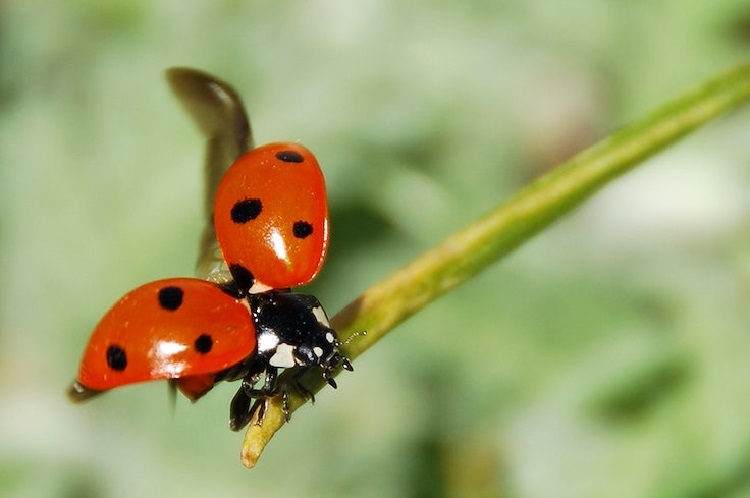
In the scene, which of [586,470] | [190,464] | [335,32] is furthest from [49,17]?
[586,470]

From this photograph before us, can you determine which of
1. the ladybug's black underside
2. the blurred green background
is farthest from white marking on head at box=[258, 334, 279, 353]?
the blurred green background

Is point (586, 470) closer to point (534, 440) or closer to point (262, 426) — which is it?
point (534, 440)

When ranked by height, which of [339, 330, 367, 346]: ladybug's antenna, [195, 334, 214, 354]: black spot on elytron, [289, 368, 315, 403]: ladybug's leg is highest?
[339, 330, 367, 346]: ladybug's antenna

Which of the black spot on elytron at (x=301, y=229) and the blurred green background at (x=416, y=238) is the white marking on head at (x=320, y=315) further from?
the blurred green background at (x=416, y=238)

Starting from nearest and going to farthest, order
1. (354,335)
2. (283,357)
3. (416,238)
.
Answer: (354,335), (283,357), (416,238)

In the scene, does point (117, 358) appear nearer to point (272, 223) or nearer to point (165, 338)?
point (165, 338)

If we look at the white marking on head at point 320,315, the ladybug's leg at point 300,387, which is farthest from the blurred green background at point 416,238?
the ladybug's leg at point 300,387

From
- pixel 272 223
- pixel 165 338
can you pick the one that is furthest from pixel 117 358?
pixel 272 223

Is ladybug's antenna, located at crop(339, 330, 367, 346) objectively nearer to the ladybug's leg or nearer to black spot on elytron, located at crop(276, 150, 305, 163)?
the ladybug's leg
